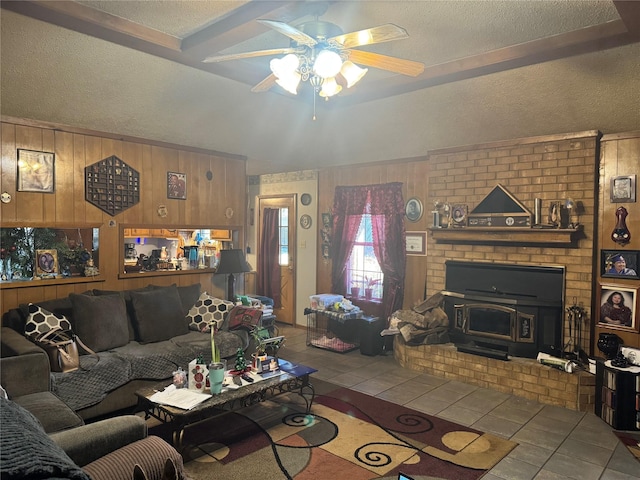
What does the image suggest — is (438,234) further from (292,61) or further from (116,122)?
(116,122)

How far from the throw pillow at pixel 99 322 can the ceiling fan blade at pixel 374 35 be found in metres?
3.04

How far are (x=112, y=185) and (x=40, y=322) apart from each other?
169 cm

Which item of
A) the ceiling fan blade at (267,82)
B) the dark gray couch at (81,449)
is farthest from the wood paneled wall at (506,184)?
the dark gray couch at (81,449)

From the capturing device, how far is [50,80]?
3.76m

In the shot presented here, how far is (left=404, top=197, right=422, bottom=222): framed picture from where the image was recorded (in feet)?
18.7

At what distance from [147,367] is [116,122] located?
2.50 meters

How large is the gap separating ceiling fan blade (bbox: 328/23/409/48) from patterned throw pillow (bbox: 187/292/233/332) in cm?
317

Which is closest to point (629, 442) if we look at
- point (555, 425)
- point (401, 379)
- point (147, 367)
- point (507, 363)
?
point (555, 425)

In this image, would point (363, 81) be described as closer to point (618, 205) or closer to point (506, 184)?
point (506, 184)

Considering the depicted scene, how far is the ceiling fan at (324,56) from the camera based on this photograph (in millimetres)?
2508

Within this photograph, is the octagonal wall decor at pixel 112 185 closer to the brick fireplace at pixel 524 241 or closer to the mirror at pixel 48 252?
Answer: the mirror at pixel 48 252

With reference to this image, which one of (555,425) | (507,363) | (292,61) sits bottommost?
(555,425)

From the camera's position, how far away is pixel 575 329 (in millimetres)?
4352

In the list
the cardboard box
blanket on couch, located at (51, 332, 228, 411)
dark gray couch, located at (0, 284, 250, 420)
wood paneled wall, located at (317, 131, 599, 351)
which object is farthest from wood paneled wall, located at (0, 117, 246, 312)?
wood paneled wall, located at (317, 131, 599, 351)
